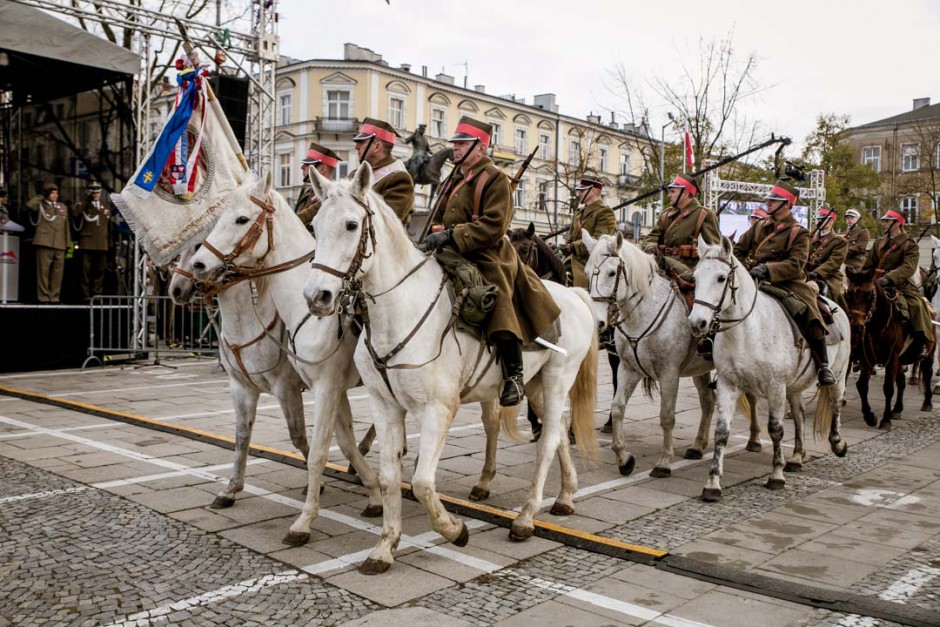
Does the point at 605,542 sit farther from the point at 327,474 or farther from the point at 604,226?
the point at 604,226

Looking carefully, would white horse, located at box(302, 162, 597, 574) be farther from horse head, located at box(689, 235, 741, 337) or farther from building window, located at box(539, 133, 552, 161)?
building window, located at box(539, 133, 552, 161)

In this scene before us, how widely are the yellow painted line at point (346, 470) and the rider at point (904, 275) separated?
300 inches

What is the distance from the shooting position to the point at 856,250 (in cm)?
1165

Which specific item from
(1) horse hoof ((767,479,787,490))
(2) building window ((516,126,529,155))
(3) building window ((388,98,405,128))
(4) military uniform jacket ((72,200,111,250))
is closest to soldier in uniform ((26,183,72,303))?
(4) military uniform jacket ((72,200,111,250))

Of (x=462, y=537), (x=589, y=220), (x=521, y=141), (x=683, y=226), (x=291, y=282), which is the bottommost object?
(x=462, y=537)

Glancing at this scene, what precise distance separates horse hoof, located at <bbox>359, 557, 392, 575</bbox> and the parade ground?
2.5 inches

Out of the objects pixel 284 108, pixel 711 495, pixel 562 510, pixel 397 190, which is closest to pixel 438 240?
pixel 397 190

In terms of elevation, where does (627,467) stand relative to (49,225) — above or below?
below

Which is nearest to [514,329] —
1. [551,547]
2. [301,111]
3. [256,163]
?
[551,547]

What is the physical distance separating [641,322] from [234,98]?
11.1 metres

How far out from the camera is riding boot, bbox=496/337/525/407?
551cm

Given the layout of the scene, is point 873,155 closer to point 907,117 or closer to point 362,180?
point 907,117

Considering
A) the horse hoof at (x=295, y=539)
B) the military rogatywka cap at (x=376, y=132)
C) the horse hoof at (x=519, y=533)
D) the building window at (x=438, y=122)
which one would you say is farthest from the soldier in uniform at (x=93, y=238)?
the building window at (x=438, y=122)

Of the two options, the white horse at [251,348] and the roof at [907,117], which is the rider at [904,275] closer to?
the white horse at [251,348]
